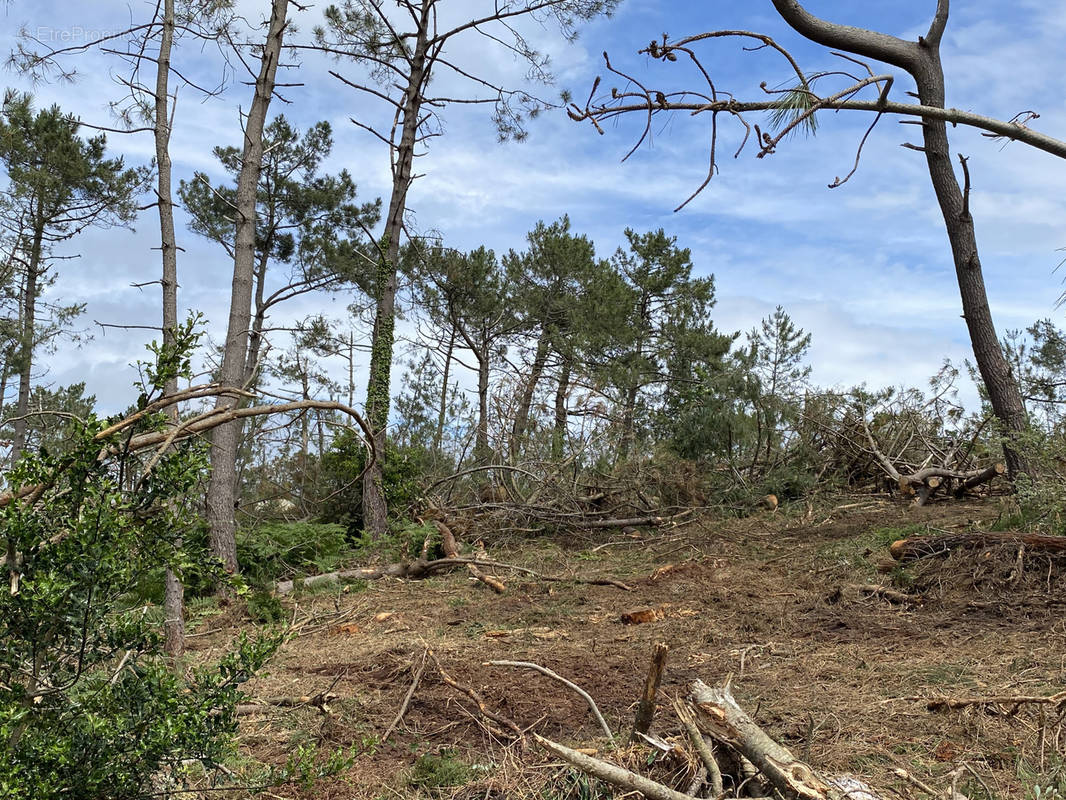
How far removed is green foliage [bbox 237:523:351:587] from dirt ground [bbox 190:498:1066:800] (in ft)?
4.49

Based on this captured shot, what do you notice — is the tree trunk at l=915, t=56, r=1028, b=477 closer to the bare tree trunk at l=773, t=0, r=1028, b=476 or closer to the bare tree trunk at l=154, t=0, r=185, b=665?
the bare tree trunk at l=773, t=0, r=1028, b=476

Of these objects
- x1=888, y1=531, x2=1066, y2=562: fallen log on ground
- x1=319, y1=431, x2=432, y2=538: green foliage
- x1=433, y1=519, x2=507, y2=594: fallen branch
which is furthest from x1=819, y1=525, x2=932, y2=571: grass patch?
x1=319, y1=431, x2=432, y2=538: green foliage

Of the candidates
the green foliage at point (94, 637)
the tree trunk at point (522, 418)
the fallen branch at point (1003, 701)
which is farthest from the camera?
the tree trunk at point (522, 418)

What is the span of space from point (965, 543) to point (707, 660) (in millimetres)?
3136

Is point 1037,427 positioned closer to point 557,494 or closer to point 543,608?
point 543,608

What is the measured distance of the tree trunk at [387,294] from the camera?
1161 cm

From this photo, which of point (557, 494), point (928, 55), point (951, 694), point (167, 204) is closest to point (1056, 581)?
point (951, 694)

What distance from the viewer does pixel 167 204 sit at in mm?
7699

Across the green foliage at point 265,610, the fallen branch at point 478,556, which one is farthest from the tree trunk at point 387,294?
the green foliage at point 265,610

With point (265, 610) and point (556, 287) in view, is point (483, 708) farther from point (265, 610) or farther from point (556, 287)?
point (556, 287)

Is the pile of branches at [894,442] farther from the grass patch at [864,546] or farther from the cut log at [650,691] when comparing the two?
the cut log at [650,691]

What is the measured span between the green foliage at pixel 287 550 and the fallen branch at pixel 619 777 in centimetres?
651

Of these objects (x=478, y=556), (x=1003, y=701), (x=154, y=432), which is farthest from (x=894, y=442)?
(x=154, y=432)

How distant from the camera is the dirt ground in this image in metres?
3.42
